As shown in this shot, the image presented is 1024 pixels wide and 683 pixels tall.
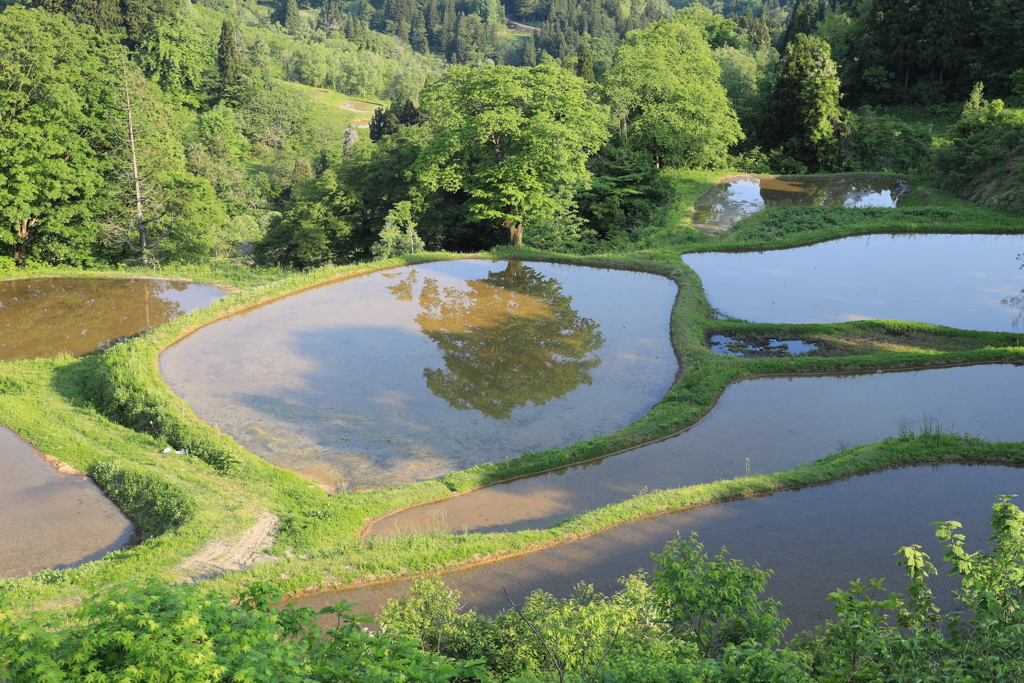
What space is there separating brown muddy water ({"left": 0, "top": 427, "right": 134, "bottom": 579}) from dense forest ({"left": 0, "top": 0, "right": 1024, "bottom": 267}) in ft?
52.4

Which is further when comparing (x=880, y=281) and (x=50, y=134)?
(x=50, y=134)

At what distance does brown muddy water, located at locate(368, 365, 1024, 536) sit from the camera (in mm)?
11391

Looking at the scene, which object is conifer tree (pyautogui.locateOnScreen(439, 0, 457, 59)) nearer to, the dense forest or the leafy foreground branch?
the dense forest

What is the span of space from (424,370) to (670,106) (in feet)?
90.5

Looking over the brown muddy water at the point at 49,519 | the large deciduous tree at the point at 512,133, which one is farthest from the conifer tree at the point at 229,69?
the brown muddy water at the point at 49,519

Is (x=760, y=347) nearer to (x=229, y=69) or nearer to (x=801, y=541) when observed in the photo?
(x=801, y=541)

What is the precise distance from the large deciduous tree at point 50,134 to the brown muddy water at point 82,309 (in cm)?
355

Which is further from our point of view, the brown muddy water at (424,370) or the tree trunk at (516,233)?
the tree trunk at (516,233)

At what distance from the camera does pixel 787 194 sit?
33719 mm

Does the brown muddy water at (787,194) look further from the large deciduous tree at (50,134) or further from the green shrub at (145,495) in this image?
the large deciduous tree at (50,134)

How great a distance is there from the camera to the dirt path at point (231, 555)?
31.6 feet

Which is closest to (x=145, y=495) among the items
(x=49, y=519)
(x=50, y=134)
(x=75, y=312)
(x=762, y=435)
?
(x=49, y=519)

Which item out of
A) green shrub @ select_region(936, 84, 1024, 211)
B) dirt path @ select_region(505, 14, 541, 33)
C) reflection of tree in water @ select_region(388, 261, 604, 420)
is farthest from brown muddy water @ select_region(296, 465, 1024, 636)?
dirt path @ select_region(505, 14, 541, 33)

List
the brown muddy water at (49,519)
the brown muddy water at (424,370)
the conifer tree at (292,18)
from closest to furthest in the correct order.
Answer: the brown muddy water at (49,519) < the brown muddy water at (424,370) < the conifer tree at (292,18)
